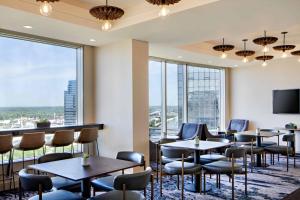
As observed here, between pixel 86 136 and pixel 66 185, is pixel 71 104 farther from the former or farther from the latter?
pixel 66 185

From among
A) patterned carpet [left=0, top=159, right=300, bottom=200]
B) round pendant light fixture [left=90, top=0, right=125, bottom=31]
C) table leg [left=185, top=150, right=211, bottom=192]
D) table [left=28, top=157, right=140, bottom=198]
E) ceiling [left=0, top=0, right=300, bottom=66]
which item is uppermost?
ceiling [left=0, top=0, right=300, bottom=66]

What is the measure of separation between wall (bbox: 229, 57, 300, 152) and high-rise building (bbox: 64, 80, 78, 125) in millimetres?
6058

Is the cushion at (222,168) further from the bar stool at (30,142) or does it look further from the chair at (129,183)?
the bar stool at (30,142)

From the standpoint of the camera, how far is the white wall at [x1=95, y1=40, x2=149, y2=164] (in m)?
5.69

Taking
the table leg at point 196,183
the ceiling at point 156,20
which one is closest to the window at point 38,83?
the ceiling at point 156,20

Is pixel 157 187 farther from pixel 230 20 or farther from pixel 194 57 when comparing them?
pixel 194 57

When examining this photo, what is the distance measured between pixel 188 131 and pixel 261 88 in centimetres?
328

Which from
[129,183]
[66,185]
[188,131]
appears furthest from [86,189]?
[188,131]

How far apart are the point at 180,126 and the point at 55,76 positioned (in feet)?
13.6

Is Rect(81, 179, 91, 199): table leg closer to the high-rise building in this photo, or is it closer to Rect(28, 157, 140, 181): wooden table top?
Rect(28, 157, 140, 181): wooden table top

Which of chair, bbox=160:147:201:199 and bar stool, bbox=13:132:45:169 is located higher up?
bar stool, bbox=13:132:45:169

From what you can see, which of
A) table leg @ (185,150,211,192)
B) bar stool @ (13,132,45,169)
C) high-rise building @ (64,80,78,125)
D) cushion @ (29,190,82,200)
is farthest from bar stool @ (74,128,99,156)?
cushion @ (29,190,82,200)

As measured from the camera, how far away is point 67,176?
2.90m

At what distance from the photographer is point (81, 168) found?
127 inches
